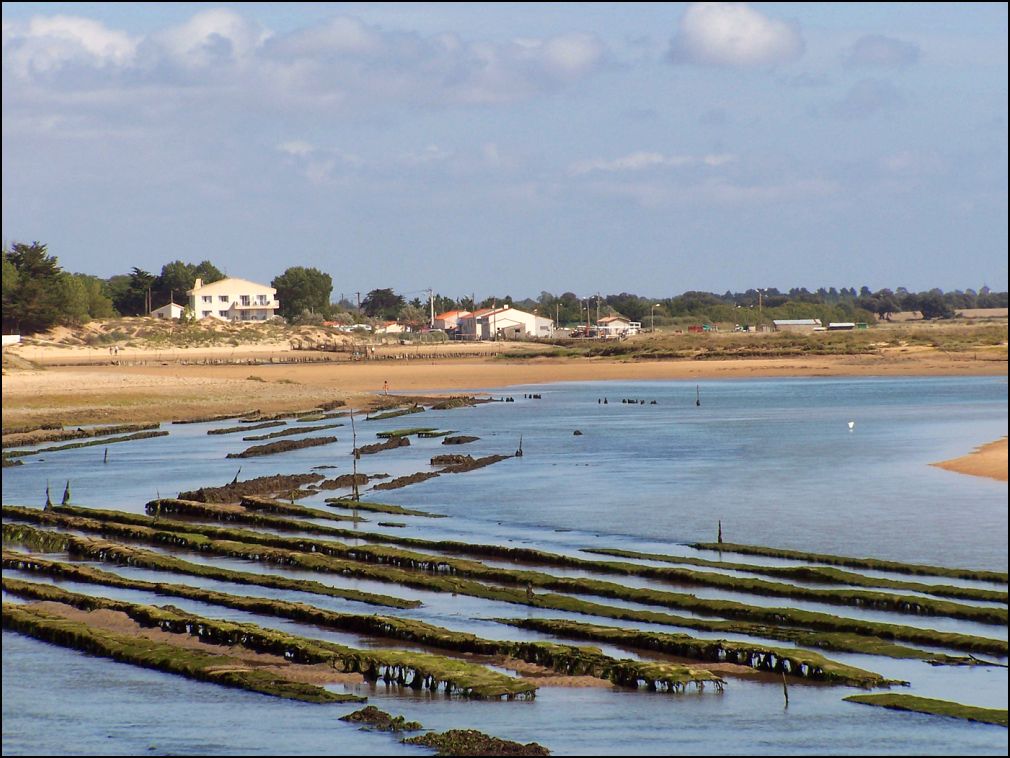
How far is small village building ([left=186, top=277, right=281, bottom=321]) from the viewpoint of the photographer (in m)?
162

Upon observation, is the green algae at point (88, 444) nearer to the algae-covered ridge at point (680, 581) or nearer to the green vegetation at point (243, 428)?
the green vegetation at point (243, 428)

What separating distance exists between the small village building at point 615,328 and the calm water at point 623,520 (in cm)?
8735

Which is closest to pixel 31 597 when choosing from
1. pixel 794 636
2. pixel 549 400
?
pixel 794 636

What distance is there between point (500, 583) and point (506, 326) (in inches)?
5658

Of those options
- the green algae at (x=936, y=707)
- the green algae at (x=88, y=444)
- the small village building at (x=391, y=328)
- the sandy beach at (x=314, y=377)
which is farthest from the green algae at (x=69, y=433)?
the small village building at (x=391, y=328)

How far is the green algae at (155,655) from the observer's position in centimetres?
1878

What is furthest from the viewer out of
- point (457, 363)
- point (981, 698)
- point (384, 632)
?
point (457, 363)

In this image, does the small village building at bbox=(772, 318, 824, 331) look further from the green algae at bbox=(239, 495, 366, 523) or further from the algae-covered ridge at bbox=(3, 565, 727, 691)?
the algae-covered ridge at bbox=(3, 565, 727, 691)

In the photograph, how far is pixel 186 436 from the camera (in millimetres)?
60094

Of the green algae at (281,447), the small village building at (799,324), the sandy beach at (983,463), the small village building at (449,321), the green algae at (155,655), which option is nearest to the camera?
the green algae at (155,655)

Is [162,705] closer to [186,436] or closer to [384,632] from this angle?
[384,632]

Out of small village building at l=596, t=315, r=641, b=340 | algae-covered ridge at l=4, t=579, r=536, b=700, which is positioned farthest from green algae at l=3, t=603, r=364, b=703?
small village building at l=596, t=315, r=641, b=340

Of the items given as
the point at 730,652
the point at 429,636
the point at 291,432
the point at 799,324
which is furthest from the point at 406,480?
the point at 799,324

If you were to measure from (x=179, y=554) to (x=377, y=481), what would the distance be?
13.5 meters
